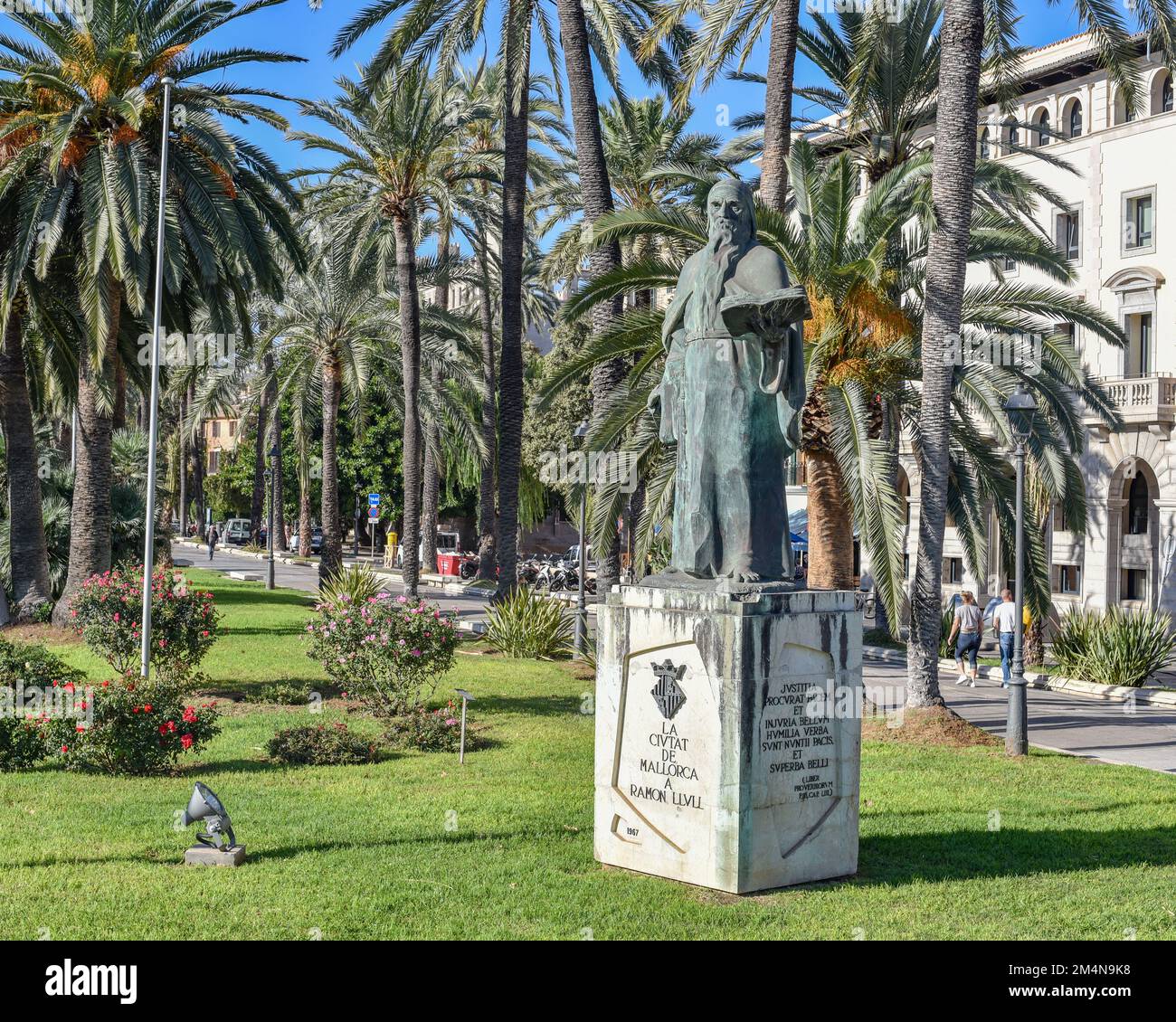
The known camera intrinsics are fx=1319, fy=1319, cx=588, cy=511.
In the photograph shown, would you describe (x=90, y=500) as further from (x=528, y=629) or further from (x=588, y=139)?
(x=588, y=139)

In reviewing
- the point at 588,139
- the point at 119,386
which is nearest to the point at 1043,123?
the point at 588,139

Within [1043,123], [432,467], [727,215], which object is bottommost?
[727,215]

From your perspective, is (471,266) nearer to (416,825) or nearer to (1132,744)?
(1132,744)

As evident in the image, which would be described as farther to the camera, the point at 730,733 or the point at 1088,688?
the point at 1088,688

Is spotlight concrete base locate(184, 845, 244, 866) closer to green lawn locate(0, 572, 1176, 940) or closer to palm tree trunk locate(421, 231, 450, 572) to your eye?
green lawn locate(0, 572, 1176, 940)

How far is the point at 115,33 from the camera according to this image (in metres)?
20.7

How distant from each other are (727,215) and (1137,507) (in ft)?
86.4

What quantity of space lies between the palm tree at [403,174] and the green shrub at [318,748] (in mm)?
15584

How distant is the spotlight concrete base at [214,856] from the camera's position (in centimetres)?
834

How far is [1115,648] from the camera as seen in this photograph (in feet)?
70.8

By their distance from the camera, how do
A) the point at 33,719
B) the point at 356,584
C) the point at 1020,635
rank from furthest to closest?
the point at 356,584, the point at 1020,635, the point at 33,719

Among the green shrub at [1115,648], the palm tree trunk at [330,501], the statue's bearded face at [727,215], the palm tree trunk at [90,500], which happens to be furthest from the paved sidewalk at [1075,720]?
the palm tree trunk at [330,501]

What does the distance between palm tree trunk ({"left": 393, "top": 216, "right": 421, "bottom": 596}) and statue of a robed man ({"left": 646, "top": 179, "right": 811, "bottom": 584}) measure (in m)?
20.9
